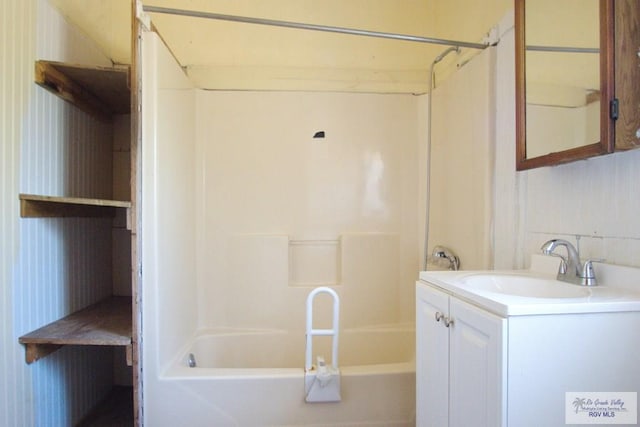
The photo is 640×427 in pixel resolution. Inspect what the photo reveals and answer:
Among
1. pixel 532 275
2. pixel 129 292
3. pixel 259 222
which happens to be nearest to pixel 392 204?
pixel 259 222

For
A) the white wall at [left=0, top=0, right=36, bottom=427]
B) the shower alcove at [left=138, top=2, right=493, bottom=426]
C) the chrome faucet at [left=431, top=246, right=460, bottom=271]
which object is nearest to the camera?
the white wall at [left=0, top=0, right=36, bottom=427]

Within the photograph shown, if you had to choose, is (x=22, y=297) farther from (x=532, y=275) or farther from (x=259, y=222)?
(x=532, y=275)

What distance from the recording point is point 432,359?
1094 millimetres

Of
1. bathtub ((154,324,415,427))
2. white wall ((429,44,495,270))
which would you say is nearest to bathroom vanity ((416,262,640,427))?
bathtub ((154,324,415,427))

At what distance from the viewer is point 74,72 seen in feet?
5.03

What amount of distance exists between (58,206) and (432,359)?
1.82m

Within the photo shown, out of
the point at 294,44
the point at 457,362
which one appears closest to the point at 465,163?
the point at 457,362

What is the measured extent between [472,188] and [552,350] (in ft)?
3.70

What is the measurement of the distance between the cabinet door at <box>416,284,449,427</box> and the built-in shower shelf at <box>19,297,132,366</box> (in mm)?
1230

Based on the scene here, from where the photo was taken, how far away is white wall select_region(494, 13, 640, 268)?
937 millimetres

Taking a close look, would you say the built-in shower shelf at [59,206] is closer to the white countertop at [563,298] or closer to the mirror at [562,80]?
the white countertop at [563,298]

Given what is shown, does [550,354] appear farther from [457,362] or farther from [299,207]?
[299,207]

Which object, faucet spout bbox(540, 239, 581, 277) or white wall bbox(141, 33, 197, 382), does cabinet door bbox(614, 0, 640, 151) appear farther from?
white wall bbox(141, 33, 197, 382)

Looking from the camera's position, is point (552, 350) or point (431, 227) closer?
point (552, 350)
